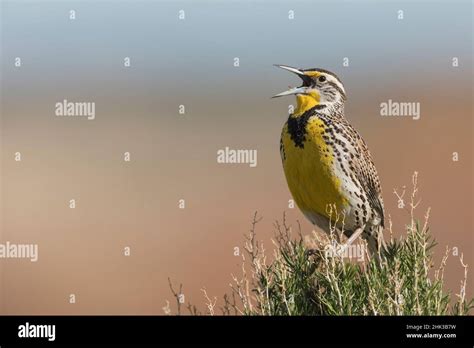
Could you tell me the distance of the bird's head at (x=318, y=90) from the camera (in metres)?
4.33

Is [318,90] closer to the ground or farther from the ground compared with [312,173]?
farther from the ground

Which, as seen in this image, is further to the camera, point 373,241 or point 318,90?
point 318,90

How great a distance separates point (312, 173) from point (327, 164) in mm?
91

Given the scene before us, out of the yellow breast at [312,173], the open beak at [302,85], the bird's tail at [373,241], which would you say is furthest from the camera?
the open beak at [302,85]

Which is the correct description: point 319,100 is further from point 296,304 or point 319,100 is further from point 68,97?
point 68,97

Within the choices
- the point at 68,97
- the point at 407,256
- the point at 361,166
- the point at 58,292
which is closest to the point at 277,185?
the point at 58,292

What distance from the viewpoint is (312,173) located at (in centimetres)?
404

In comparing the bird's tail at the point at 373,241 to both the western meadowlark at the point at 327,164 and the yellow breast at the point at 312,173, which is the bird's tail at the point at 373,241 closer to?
the western meadowlark at the point at 327,164

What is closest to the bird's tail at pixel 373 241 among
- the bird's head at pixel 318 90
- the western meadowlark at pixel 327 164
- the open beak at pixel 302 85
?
the western meadowlark at pixel 327 164

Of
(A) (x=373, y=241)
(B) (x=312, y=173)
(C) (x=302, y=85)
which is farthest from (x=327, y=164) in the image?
(C) (x=302, y=85)

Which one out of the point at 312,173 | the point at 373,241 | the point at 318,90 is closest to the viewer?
the point at 312,173

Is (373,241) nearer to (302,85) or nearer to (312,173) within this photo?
(312,173)

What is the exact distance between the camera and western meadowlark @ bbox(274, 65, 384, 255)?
405cm
